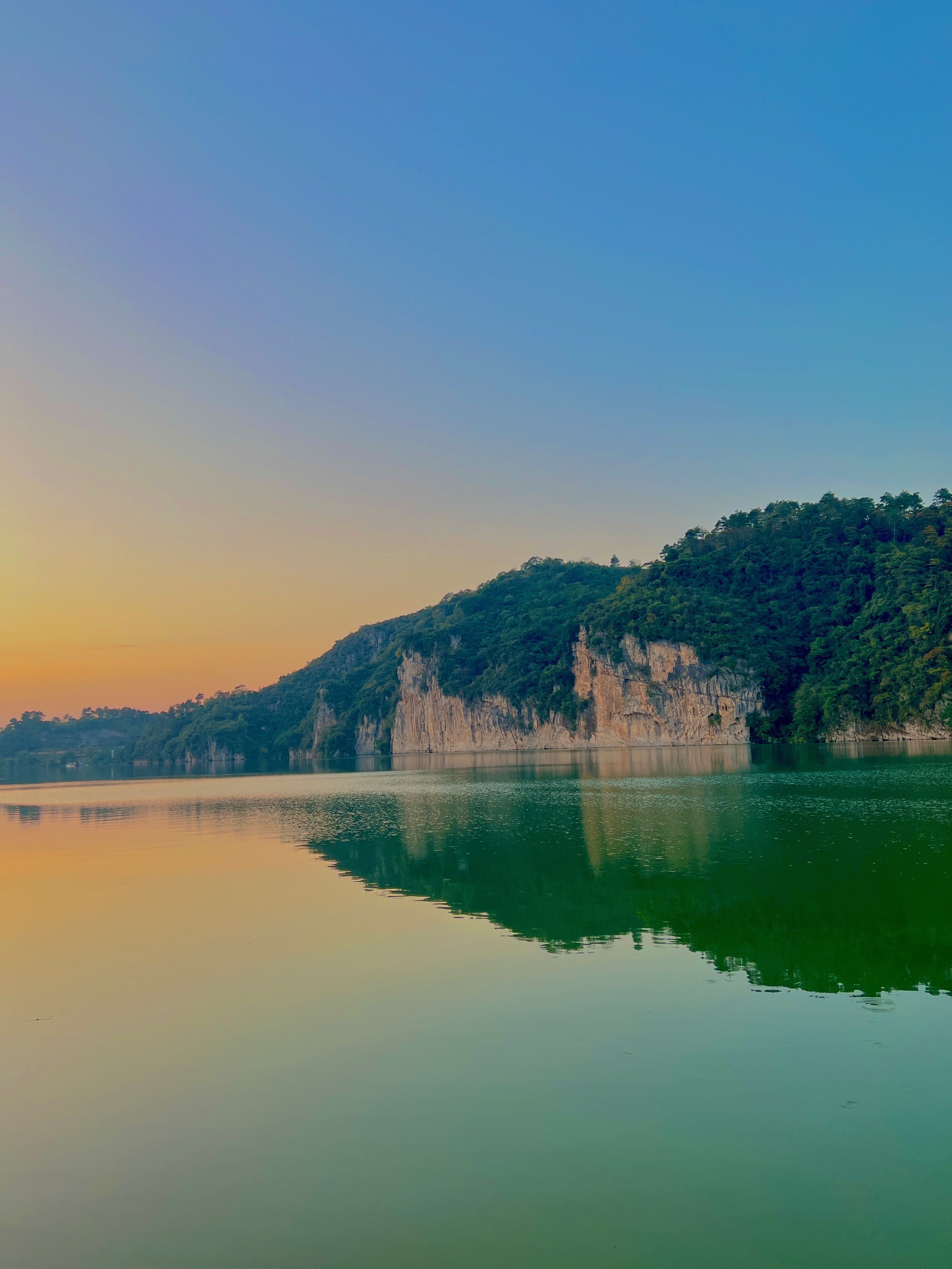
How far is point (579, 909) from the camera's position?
52.5ft

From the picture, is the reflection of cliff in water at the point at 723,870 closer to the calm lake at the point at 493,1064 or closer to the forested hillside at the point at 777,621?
the calm lake at the point at 493,1064

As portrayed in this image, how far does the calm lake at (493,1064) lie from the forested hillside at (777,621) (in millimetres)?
67621

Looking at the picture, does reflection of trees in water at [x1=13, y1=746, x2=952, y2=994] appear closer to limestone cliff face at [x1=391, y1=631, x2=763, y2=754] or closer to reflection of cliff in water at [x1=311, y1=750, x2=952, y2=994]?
reflection of cliff in water at [x1=311, y1=750, x2=952, y2=994]

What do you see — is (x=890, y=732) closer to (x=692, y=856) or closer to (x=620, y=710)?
(x=620, y=710)

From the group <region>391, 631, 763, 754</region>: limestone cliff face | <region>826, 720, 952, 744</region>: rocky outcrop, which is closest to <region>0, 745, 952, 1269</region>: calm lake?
<region>826, 720, 952, 744</region>: rocky outcrop

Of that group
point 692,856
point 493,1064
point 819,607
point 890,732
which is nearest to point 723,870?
point 692,856

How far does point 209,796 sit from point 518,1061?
47134 millimetres

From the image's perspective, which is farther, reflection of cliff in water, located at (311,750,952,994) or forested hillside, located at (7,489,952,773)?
forested hillside, located at (7,489,952,773)

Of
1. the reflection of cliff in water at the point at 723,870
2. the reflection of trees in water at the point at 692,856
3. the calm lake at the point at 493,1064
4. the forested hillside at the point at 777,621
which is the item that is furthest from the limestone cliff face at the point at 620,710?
the calm lake at the point at 493,1064

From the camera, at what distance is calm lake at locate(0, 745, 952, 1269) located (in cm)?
585

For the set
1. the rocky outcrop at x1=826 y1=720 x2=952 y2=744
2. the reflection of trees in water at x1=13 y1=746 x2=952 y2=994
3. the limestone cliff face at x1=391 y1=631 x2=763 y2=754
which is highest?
the limestone cliff face at x1=391 y1=631 x2=763 y2=754

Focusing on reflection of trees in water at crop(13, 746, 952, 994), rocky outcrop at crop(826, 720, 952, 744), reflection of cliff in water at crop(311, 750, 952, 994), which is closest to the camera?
reflection of cliff in water at crop(311, 750, 952, 994)

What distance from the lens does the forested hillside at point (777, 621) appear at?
84.0 metres

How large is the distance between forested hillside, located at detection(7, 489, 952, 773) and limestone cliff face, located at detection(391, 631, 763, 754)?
6.04 ft
